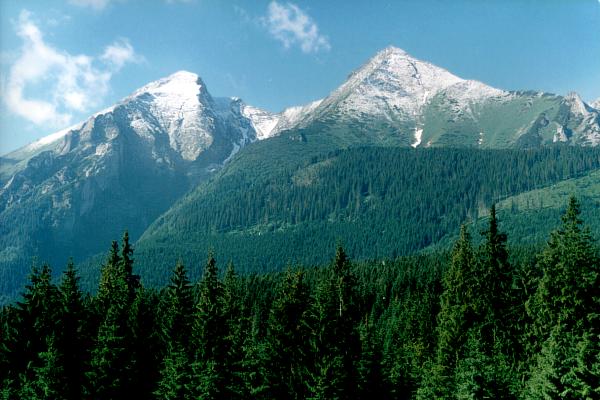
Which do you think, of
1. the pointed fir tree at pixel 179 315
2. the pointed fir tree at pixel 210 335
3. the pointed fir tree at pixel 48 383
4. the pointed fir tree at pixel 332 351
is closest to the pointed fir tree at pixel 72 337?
the pointed fir tree at pixel 48 383

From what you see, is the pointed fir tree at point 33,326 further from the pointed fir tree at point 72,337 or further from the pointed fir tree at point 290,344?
the pointed fir tree at point 290,344

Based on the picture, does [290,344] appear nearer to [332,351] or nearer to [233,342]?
[332,351]

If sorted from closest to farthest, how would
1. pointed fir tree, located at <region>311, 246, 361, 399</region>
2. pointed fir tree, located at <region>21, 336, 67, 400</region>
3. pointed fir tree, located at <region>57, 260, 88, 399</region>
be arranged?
pointed fir tree, located at <region>21, 336, 67, 400</region> → pointed fir tree, located at <region>57, 260, 88, 399</region> → pointed fir tree, located at <region>311, 246, 361, 399</region>

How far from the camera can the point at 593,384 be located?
42344 mm

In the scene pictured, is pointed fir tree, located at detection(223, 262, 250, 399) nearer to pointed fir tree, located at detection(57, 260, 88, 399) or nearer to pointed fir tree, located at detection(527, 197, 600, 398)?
pointed fir tree, located at detection(57, 260, 88, 399)

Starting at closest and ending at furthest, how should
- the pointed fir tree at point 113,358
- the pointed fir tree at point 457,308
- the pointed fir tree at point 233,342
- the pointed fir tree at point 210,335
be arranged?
the pointed fir tree at point 210,335, the pointed fir tree at point 113,358, the pointed fir tree at point 233,342, the pointed fir tree at point 457,308

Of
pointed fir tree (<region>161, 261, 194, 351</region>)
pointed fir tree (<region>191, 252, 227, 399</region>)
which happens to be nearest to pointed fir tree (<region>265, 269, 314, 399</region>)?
pointed fir tree (<region>191, 252, 227, 399</region>)

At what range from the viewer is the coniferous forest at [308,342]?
47.3m

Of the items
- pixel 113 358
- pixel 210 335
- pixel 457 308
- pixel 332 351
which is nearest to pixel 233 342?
pixel 210 335

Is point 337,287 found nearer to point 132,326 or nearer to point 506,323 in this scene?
point 506,323

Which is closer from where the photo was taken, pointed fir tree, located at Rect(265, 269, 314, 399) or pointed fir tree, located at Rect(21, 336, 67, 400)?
pointed fir tree, located at Rect(21, 336, 67, 400)

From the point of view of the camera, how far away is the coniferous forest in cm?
4734

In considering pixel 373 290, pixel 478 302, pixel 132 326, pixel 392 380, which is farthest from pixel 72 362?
pixel 373 290

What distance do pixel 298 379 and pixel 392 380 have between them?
54.1 feet
